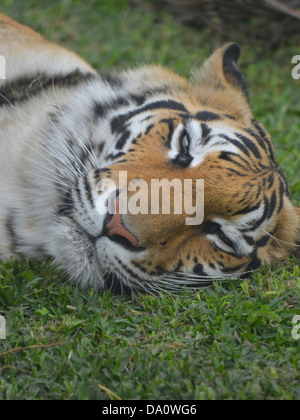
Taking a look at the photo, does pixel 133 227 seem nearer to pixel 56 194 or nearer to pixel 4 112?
pixel 56 194

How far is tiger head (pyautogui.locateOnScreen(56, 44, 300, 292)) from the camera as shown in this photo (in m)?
2.84

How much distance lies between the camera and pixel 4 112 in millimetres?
3619

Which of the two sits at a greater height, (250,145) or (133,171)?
(250,145)

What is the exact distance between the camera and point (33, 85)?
147 inches

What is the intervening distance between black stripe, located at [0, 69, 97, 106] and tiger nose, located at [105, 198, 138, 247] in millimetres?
1294

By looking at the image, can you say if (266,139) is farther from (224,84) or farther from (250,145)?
(224,84)

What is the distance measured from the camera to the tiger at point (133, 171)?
2.91 metres
